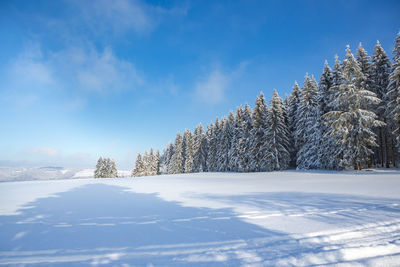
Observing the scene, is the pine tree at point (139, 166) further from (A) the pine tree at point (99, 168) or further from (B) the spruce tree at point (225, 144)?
(B) the spruce tree at point (225, 144)

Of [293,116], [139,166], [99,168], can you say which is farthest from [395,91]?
[99,168]

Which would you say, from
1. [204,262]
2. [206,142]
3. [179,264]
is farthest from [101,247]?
[206,142]

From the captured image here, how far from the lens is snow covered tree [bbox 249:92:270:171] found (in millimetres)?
29902

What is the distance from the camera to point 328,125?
73.0ft

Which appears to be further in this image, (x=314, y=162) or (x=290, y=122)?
(x=290, y=122)

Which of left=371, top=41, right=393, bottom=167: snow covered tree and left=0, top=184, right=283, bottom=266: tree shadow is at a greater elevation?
left=371, top=41, right=393, bottom=167: snow covered tree

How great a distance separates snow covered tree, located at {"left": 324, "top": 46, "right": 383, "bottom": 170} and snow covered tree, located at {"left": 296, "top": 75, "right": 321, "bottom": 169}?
4.44 meters

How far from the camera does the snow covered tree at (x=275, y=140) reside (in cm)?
2862

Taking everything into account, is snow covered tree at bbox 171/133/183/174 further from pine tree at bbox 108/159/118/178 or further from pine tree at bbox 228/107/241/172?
pine tree at bbox 228/107/241/172

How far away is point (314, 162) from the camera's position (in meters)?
24.0

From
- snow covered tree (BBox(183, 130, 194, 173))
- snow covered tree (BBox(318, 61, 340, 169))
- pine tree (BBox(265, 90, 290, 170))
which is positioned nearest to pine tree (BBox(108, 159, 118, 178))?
snow covered tree (BBox(183, 130, 194, 173))

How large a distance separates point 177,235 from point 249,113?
33993 millimetres

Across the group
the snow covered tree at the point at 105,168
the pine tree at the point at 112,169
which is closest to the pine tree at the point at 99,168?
the snow covered tree at the point at 105,168

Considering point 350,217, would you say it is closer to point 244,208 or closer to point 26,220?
point 244,208
